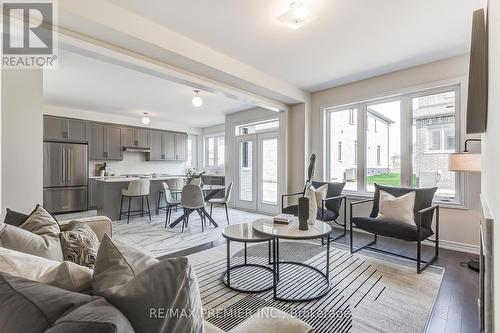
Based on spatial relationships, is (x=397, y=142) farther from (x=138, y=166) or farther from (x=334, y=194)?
(x=138, y=166)

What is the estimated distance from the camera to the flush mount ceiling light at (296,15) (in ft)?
7.21

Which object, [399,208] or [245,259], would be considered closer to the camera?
[245,259]

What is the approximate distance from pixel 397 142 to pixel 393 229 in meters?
1.72

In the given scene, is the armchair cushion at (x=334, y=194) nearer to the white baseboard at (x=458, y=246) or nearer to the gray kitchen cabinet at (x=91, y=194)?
the white baseboard at (x=458, y=246)

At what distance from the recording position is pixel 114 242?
3.02 feet

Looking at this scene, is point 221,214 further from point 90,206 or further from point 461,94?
point 461,94

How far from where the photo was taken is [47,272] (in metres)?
0.85

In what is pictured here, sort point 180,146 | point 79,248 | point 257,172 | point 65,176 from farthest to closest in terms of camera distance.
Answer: point 180,146 < point 257,172 < point 65,176 < point 79,248

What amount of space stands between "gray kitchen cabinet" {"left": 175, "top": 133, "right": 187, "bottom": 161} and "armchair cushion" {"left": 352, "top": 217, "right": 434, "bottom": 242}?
6418 mm

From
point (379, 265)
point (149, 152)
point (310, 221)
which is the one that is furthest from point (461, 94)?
point (149, 152)

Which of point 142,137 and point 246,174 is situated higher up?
point 142,137

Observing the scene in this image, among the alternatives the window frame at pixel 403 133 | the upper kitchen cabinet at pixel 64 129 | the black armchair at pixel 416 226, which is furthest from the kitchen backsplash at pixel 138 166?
the black armchair at pixel 416 226

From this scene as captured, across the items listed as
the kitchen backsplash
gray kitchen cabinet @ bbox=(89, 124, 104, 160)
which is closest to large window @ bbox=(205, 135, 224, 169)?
the kitchen backsplash

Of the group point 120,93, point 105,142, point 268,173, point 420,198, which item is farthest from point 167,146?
point 420,198
